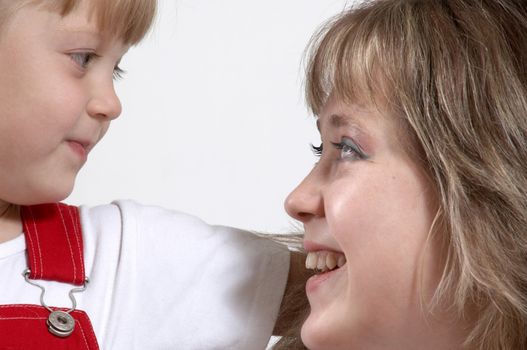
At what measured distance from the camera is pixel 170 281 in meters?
1.67

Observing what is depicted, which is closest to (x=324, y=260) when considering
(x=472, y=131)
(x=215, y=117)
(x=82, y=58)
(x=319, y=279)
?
Result: (x=319, y=279)

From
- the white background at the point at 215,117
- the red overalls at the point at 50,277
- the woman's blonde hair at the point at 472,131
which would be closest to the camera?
the woman's blonde hair at the point at 472,131

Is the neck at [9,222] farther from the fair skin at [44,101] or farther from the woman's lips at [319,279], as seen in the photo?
the woman's lips at [319,279]

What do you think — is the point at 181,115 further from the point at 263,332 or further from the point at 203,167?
the point at 263,332

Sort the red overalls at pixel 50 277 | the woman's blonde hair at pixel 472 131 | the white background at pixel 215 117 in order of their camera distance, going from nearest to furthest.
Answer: the woman's blonde hair at pixel 472 131 < the red overalls at pixel 50 277 < the white background at pixel 215 117

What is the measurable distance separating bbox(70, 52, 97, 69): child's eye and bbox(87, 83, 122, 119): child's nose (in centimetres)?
4

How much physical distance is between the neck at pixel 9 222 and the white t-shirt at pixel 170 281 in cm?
1

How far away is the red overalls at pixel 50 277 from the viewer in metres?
1.54

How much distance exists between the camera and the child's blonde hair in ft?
5.04

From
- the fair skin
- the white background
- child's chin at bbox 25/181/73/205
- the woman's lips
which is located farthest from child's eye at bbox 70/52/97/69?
the white background

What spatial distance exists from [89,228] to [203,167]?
0.63 metres

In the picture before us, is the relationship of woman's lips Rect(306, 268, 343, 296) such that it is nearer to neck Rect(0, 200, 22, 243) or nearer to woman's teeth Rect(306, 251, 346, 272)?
woman's teeth Rect(306, 251, 346, 272)

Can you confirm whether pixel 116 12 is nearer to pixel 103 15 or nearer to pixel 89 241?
pixel 103 15

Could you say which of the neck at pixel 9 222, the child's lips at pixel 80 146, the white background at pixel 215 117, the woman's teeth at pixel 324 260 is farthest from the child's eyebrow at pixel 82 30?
the white background at pixel 215 117
